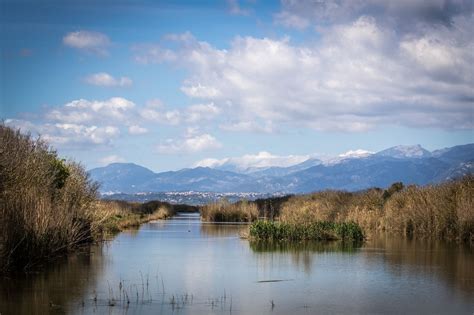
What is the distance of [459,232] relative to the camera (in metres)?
37.0

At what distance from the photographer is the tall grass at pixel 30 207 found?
20484 millimetres

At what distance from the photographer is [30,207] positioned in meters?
22.0

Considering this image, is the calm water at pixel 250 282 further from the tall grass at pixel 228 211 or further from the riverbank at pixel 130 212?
the tall grass at pixel 228 211

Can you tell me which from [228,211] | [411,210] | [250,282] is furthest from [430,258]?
[228,211]

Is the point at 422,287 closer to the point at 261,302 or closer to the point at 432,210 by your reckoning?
the point at 261,302

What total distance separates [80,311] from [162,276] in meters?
6.33

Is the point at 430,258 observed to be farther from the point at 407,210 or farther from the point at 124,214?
the point at 124,214

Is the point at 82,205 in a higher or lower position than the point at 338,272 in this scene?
higher

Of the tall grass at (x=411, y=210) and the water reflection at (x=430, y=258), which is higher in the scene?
the tall grass at (x=411, y=210)

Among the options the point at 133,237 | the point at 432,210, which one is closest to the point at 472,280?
the point at 432,210

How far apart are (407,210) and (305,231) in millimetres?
8353

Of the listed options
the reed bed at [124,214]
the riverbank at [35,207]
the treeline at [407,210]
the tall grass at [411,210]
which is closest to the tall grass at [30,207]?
the riverbank at [35,207]

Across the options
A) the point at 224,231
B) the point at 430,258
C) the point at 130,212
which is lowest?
the point at 430,258

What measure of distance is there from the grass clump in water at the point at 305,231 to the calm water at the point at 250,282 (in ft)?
17.3
